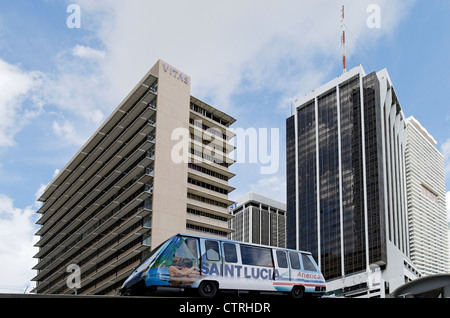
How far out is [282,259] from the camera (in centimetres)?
1855

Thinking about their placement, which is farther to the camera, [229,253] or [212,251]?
[229,253]

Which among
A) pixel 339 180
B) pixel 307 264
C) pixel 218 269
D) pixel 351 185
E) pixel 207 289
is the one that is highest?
pixel 339 180

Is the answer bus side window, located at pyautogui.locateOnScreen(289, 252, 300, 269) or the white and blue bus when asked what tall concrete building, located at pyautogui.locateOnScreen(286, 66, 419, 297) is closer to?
bus side window, located at pyautogui.locateOnScreen(289, 252, 300, 269)

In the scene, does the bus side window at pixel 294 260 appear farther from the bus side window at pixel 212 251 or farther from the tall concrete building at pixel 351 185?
the tall concrete building at pixel 351 185

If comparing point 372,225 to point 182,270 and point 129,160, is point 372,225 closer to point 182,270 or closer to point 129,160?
point 129,160

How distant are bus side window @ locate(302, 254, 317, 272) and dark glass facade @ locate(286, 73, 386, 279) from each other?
138933 mm

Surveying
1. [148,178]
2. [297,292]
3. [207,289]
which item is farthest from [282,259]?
[148,178]

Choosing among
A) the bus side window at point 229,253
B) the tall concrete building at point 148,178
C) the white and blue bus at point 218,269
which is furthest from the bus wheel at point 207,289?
the tall concrete building at point 148,178

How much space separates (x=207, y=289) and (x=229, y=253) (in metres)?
1.55

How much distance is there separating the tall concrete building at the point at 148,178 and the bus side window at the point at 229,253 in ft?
197

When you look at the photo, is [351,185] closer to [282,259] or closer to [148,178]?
[148,178]
